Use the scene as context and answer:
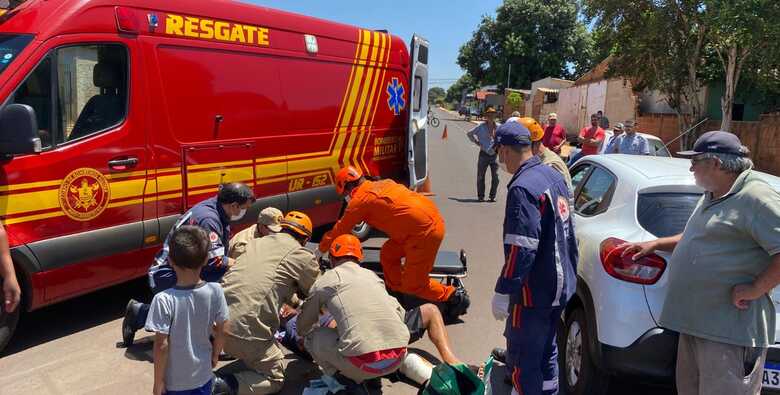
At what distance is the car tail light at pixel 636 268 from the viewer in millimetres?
3236

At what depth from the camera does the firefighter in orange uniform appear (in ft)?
15.6

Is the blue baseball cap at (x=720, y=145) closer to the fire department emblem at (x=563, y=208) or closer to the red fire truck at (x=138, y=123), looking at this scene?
the fire department emblem at (x=563, y=208)

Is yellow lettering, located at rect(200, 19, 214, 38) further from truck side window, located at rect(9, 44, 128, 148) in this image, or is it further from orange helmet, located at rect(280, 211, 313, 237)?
orange helmet, located at rect(280, 211, 313, 237)

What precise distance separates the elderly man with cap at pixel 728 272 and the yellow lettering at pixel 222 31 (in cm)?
404

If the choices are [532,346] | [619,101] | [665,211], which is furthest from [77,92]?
[619,101]

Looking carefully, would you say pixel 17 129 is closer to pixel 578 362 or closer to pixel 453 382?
pixel 453 382

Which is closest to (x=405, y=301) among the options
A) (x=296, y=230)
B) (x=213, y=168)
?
(x=296, y=230)

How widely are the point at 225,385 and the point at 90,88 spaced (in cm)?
250

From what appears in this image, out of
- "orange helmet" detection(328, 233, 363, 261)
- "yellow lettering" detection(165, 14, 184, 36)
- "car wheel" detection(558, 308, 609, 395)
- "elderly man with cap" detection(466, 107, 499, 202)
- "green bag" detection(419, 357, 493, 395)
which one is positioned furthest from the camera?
"elderly man with cap" detection(466, 107, 499, 202)

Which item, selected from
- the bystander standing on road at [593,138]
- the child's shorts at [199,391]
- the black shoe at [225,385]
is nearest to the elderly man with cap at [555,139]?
the bystander standing on road at [593,138]

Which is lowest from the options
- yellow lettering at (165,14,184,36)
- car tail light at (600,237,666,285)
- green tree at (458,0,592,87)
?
car tail light at (600,237,666,285)

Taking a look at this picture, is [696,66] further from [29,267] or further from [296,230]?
[29,267]

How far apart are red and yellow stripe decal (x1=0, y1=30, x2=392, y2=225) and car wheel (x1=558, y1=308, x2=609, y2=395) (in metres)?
3.19

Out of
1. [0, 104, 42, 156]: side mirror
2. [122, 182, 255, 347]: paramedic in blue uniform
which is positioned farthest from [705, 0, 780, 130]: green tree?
[0, 104, 42, 156]: side mirror
